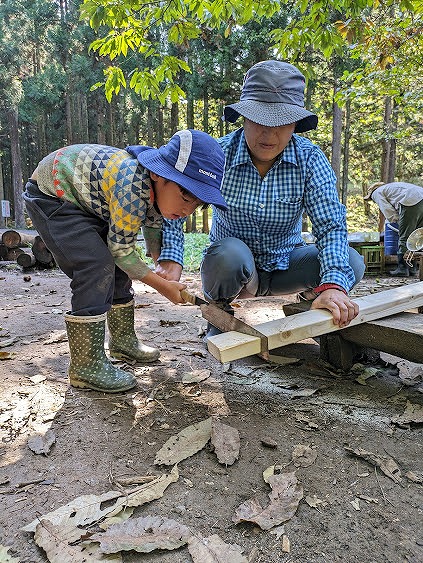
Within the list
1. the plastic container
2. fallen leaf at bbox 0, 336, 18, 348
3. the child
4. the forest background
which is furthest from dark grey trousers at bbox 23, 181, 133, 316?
the plastic container

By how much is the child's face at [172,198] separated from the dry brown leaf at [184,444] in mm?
856

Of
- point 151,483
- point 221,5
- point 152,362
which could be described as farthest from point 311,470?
point 221,5

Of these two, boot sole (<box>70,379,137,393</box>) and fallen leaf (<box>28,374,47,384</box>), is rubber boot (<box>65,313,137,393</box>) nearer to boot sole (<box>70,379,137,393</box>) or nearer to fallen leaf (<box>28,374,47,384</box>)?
boot sole (<box>70,379,137,393</box>)

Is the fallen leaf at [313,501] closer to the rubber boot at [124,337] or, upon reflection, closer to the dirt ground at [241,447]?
the dirt ground at [241,447]

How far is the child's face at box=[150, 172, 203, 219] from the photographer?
188cm

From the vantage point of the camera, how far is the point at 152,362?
2.51m

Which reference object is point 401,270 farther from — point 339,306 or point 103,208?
point 103,208

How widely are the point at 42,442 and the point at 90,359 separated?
484 mm

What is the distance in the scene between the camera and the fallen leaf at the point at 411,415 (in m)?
1.76

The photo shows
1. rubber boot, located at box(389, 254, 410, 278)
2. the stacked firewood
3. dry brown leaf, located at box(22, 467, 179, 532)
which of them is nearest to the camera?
dry brown leaf, located at box(22, 467, 179, 532)

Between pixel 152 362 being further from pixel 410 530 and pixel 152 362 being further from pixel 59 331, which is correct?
pixel 410 530

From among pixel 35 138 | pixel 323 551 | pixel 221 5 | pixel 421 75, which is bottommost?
pixel 323 551

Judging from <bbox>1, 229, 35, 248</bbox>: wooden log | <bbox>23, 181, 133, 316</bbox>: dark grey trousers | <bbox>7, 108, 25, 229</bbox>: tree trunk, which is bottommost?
<bbox>1, 229, 35, 248</bbox>: wooden log

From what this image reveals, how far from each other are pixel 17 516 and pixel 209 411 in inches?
33.2
